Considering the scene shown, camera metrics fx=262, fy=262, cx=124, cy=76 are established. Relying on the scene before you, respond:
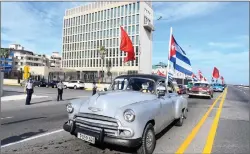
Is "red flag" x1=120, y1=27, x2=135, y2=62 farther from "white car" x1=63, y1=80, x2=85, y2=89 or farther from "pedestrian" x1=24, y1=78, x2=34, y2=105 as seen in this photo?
"white car" x1=63, y1=80, x2=85, y2=89

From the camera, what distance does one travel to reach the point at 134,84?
7105mm

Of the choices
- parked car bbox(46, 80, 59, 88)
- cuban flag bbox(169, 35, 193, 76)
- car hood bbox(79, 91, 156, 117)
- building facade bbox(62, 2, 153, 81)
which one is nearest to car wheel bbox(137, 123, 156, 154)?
car hood bbox(79, 91, 156, 117)

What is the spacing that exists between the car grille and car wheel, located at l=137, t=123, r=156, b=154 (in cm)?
67

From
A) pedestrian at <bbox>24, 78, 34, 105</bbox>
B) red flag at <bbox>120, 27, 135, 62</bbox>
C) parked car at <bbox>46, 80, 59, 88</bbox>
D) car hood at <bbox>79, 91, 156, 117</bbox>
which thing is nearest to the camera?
car hood at <bbox>79, 91, 156, 117</bbox>

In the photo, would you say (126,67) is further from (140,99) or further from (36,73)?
(140,99)

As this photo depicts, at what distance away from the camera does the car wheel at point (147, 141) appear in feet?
17.1

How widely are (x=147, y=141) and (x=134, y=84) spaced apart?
204cm

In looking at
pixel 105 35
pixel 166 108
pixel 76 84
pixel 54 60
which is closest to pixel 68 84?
pixel 76 84

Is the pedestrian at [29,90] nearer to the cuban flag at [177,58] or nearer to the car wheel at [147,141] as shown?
the cuban flag at [177,58]

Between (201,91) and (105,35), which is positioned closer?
(201,91)

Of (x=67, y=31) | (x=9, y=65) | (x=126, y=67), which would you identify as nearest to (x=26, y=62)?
(x=67, y=31)

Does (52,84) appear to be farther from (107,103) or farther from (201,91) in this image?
(107,103)

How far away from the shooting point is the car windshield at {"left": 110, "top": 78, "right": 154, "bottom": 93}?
22.6 ft

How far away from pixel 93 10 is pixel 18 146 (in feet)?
341
